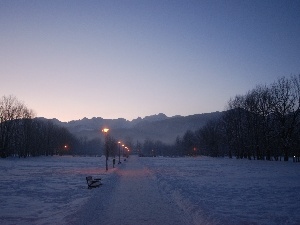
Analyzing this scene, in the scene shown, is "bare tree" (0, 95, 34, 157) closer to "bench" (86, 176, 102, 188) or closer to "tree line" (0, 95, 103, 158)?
"tree line" (0, 95, 103, 158)

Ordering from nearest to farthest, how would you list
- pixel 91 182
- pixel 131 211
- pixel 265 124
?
pixel 131 211
pixel 91 182
pixel 265 124

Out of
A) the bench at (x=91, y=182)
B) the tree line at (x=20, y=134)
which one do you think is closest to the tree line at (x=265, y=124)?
the bench at (x=91, y=182)

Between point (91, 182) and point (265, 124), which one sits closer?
point (91, 182)

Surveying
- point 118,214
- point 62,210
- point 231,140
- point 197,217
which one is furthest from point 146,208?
point 231,140

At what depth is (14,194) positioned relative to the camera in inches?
635

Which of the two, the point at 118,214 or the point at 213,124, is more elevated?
the point at 213,124

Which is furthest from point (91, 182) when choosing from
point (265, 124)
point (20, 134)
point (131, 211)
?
point (20, 134)

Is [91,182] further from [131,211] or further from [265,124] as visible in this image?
[265,124]

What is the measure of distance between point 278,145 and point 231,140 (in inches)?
913

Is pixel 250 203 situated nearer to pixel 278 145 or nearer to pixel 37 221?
pixel 37 221

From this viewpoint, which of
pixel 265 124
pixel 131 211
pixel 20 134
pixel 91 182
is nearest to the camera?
pixel 131 211

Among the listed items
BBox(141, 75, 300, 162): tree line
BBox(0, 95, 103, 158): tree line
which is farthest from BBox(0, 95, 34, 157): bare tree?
BBox(141, 75, 300, 162): tree line

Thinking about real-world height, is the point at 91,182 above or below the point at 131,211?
above

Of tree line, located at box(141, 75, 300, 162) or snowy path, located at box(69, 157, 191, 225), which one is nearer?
snowy path, located at box(69, 157, 191, 225)
